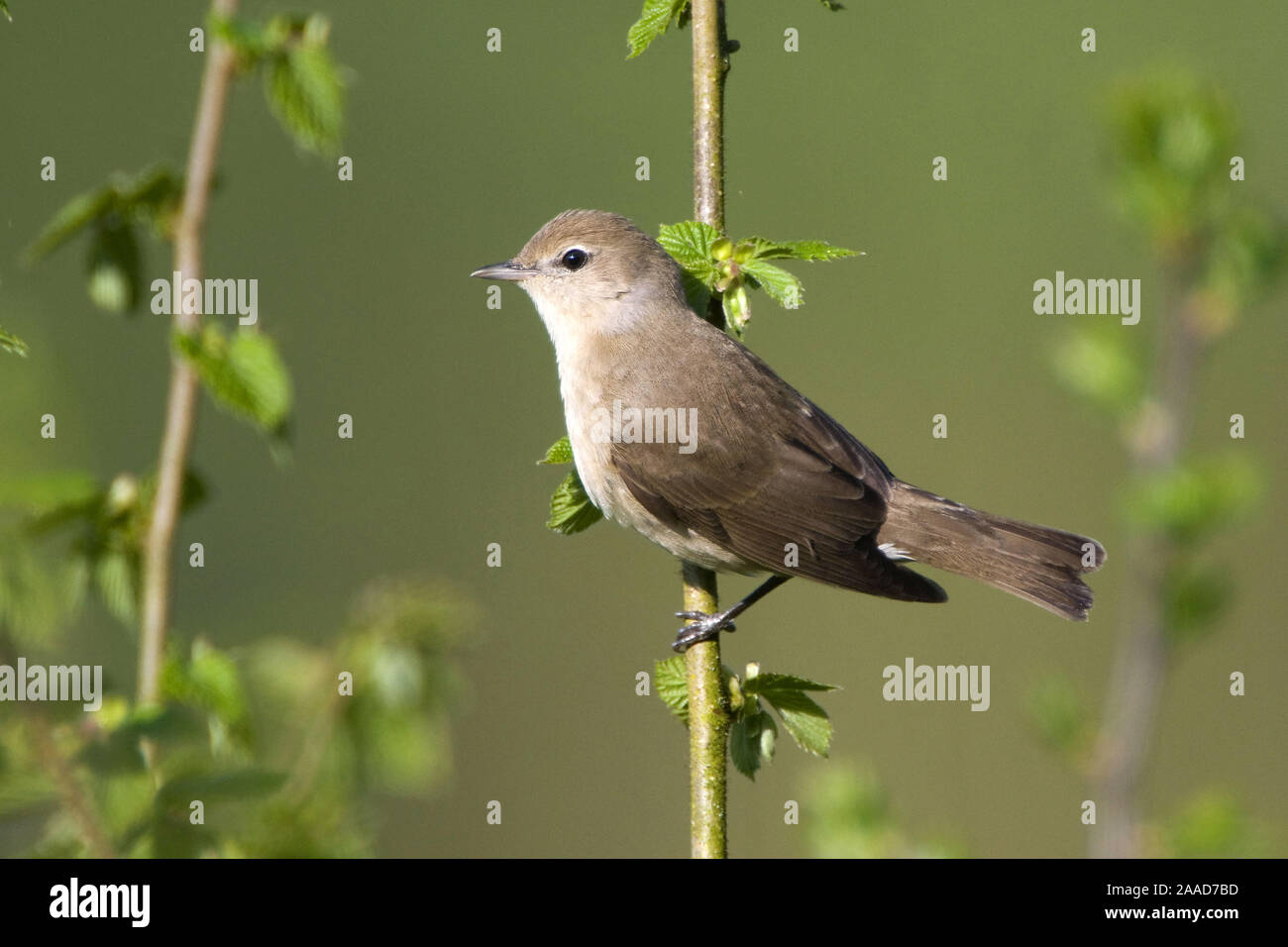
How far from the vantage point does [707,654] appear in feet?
8.36

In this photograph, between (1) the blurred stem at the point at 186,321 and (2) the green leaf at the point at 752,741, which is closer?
(1) the blurred stem at the point at 186,321

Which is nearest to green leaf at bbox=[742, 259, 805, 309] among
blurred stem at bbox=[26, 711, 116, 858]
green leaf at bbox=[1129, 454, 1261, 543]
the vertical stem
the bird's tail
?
the vertical stem

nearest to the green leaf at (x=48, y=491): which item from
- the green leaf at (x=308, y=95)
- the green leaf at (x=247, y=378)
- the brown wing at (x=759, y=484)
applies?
the green leaf at (x=247, y=378)

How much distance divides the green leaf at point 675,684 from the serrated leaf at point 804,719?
0.20m

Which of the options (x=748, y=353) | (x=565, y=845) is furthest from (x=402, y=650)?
(x=565, y=845)

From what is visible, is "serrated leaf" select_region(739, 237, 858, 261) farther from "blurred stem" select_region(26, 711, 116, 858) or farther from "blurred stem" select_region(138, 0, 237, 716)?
"blurred stem" select_region(26, 711, 116, 858)

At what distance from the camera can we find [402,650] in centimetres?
201

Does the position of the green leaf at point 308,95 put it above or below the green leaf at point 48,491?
above

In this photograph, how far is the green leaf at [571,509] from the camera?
3.21 m

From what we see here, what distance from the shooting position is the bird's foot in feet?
8.88

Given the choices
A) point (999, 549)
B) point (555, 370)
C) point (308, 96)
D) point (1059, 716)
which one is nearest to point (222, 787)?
point (308, 96)

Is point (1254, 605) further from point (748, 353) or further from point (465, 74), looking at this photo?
point (465, 74)

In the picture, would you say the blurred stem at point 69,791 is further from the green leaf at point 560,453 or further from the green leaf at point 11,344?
the green leaf at point 560,453

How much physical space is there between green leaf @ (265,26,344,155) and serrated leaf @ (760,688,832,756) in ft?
4.67
